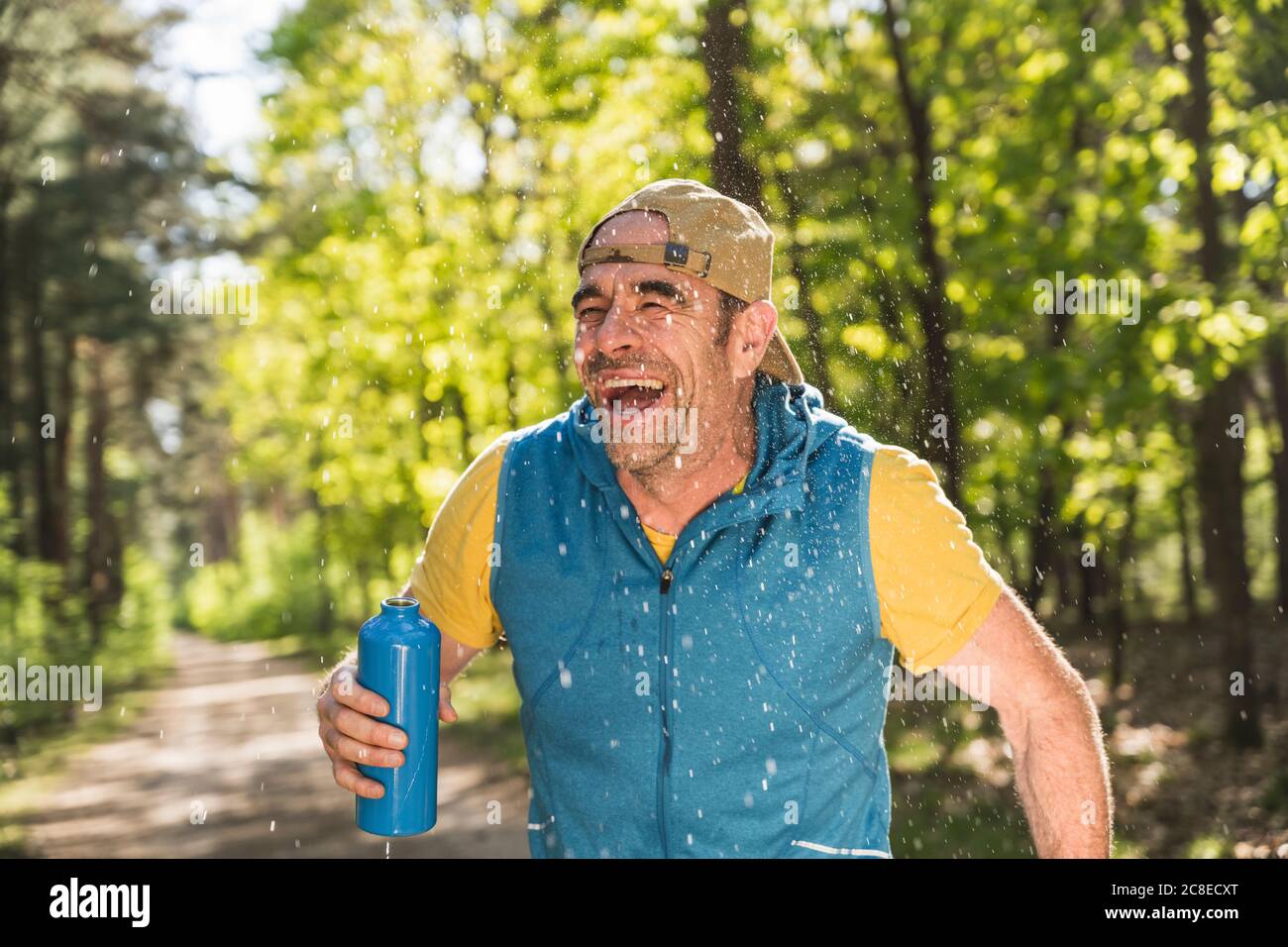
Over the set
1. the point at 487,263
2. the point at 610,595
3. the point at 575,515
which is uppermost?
the point at 487,263

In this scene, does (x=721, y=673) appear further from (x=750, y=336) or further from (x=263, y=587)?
Result: (x=263, y=587)

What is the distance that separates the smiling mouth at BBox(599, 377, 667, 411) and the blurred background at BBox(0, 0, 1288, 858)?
203 centimetres

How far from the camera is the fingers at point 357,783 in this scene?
223 cm

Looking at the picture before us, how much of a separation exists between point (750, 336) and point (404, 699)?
1.17 m

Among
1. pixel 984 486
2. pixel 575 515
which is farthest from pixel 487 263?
pixel 575 515

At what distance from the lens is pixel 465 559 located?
99.3 inches

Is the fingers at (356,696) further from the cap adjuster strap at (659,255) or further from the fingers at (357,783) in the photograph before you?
the cap adjuster strap at (659,255)

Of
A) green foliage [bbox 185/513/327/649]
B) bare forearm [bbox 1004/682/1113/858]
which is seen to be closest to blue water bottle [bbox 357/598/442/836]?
bare forearm [bbox 1004/682/1113/858]

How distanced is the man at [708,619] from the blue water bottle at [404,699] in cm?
6

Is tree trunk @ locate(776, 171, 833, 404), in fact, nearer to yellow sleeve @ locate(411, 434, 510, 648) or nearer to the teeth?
the teeth
